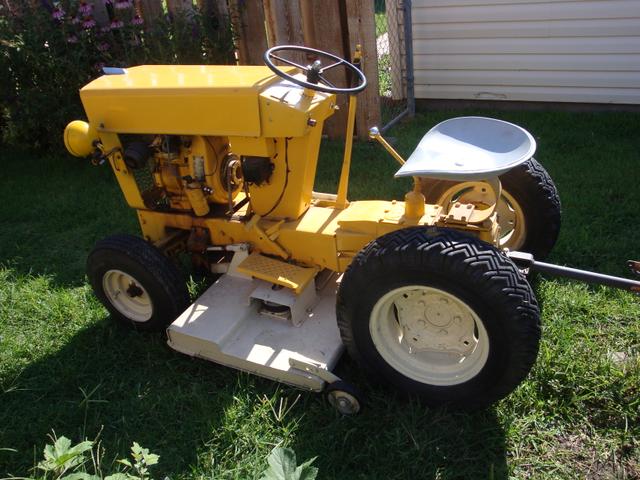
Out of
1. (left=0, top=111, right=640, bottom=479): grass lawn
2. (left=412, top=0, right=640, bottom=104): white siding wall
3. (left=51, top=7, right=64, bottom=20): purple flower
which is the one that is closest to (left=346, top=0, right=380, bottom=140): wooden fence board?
(left=412, top=0, right=640, bottom=104): white siding wall

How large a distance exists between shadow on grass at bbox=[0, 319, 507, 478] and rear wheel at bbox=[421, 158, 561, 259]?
103cm

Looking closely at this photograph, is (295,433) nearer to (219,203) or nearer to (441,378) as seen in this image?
(441,378)

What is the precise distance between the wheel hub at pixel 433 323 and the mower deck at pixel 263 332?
1.18ft

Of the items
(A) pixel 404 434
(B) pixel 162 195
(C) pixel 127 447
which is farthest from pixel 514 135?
(C) pixel 127 447

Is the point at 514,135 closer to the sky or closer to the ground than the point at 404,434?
closer to the sky

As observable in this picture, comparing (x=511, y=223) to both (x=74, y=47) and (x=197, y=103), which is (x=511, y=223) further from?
(x=74, y=47)

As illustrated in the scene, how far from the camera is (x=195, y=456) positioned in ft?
8.02

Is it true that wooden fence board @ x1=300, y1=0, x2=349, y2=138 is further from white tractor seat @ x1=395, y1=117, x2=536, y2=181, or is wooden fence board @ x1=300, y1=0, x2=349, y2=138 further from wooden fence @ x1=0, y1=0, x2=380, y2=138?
white tractor seat @ x1=395, y1=117, x2=536, y2=181

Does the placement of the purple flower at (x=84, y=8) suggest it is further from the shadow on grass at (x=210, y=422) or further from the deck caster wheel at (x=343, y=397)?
the deck caster wheel at (x=343, y=397)

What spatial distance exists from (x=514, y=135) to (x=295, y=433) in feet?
5.44

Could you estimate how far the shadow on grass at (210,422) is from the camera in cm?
236

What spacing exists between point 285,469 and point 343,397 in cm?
77

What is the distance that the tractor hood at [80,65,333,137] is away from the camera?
2676mm

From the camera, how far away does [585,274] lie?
2.31 m
